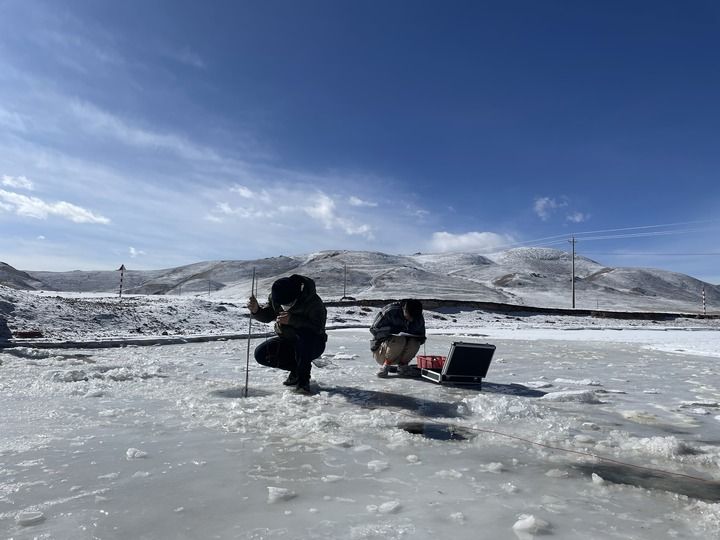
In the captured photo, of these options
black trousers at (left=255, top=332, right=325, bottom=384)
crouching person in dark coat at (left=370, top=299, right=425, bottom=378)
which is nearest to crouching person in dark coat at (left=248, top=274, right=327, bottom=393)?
black trousers at (left=255, top=332, right=325, bottom=384)

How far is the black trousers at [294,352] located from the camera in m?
6.85

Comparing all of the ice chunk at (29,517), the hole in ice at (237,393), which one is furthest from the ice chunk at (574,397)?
the ice chunk at (29,517)

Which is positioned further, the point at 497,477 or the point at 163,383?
the point at 163,383

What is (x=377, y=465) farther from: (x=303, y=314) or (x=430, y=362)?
(x=430, y=362)

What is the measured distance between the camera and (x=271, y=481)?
3398 mm

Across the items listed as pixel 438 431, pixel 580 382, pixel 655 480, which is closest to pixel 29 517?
pixel 438 431

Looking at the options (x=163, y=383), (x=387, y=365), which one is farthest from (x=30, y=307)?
(x=387, y=365)

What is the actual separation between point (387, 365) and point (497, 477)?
5070 millimetres

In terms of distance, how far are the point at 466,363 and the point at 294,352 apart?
2.52m

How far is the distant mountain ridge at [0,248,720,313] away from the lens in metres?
84.9

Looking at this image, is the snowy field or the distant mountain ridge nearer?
the snowy field

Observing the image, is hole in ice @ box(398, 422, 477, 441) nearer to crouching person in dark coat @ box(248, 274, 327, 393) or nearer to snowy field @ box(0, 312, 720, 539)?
snowy field @ box(0, 312, 720, 539)

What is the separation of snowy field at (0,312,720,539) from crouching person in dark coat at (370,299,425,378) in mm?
858

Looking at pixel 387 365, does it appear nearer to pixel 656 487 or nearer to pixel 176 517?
pixel 656 487
